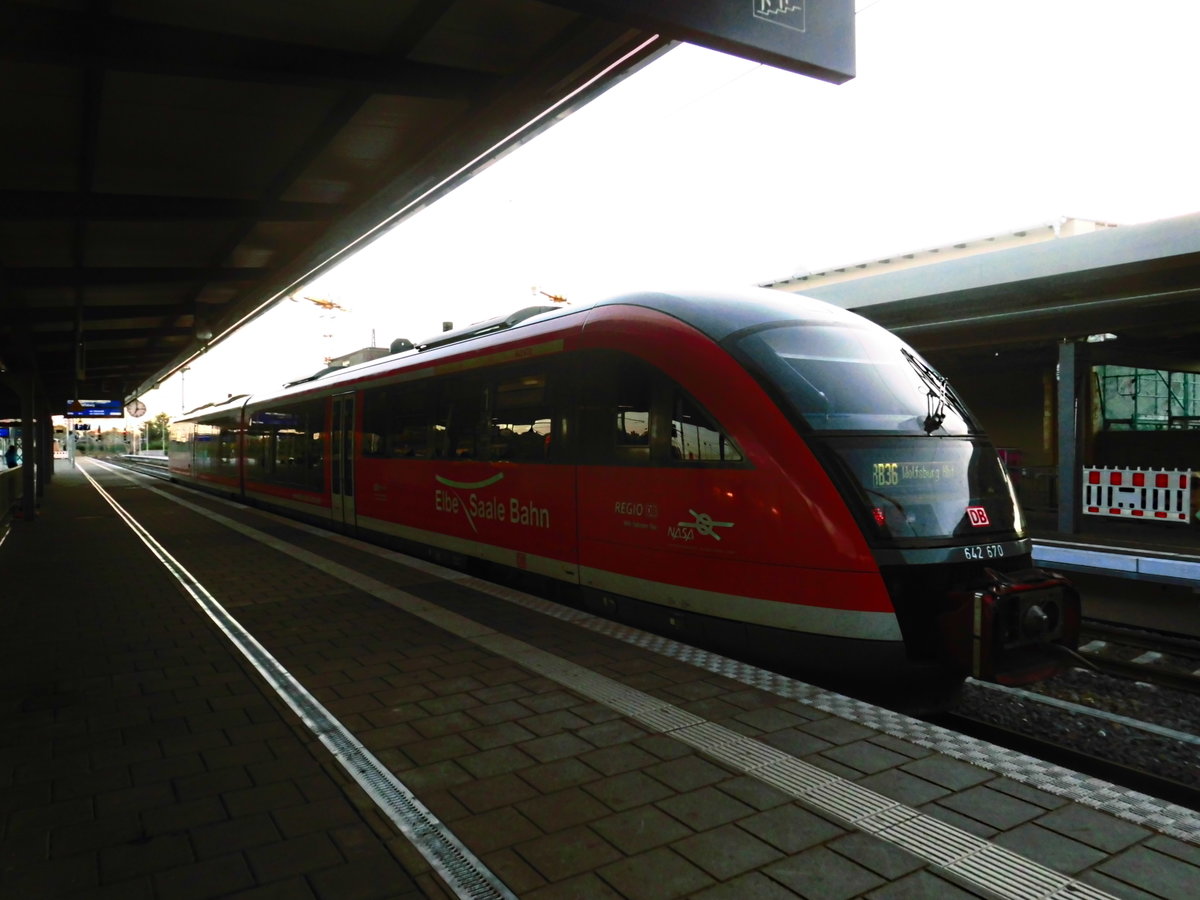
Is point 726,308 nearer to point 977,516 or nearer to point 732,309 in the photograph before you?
point 732,309

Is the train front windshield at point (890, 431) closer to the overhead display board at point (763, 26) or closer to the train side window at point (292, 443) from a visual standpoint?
the overhead display board at point (763, 26)

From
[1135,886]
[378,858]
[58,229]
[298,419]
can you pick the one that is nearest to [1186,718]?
[1135,886]

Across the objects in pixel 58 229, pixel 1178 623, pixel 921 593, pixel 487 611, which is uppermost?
pixel 58 229

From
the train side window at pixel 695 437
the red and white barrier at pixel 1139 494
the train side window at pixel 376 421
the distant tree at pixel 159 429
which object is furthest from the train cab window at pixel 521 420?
the distant tree at pixel 159 429

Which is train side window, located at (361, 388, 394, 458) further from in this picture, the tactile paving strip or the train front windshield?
the train front windshield

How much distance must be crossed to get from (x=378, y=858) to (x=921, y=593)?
333cm

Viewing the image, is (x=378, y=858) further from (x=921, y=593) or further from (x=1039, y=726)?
(x=1039, y=726)

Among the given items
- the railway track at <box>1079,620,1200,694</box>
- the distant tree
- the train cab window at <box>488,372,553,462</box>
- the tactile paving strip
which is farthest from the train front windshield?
the distant tree

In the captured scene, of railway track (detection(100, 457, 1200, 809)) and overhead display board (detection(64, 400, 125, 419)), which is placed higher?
overhead display board (detection(64, 400, 125, 419))

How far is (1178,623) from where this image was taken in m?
8.50

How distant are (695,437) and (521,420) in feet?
8.12

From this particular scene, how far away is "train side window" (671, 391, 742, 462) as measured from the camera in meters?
5.38

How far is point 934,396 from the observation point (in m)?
5.80

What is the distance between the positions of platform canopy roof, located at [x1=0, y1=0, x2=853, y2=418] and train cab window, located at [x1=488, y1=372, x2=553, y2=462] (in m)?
2.22
